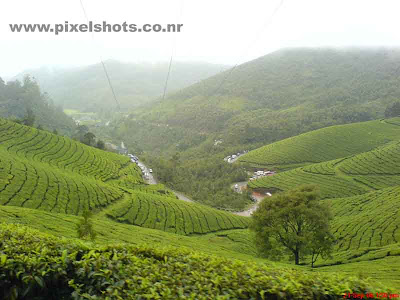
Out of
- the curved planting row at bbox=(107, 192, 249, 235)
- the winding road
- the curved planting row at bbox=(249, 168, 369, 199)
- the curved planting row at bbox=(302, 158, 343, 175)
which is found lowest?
the curved planting row at bbox=(107, 192, 249, 235)

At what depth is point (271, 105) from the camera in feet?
547

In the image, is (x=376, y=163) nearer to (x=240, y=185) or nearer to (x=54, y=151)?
(x=240, y=185)

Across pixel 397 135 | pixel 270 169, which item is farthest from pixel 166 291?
pixel 397 135

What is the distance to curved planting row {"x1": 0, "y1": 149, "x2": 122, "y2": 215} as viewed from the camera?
83.1ft

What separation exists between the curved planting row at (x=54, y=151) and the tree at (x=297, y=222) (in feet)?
107

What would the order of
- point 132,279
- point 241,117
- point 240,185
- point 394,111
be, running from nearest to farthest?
point 132,279
point 240,185
point 394,111
point 241,117

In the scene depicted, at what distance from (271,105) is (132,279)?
17167 centimetres

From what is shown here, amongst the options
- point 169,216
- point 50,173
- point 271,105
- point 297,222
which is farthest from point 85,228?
point 271,105

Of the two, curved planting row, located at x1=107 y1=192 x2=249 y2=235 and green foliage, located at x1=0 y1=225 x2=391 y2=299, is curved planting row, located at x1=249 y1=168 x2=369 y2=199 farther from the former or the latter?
green foliage, located at x1=0 y1=225 x2=391 y2=299

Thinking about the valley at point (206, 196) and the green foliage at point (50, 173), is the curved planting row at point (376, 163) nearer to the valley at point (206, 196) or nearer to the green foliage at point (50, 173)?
the valley at point (206, 196)

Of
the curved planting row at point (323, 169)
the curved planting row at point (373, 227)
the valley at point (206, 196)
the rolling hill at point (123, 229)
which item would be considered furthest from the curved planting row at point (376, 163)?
the curved planting row at point (373, 227)

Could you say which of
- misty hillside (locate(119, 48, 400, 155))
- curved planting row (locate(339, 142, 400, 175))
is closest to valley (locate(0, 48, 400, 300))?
curved planting row (locate(339, 142, 400, 175))

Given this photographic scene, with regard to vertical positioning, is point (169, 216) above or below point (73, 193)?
below

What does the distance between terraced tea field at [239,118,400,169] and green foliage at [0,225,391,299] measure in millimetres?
78591
